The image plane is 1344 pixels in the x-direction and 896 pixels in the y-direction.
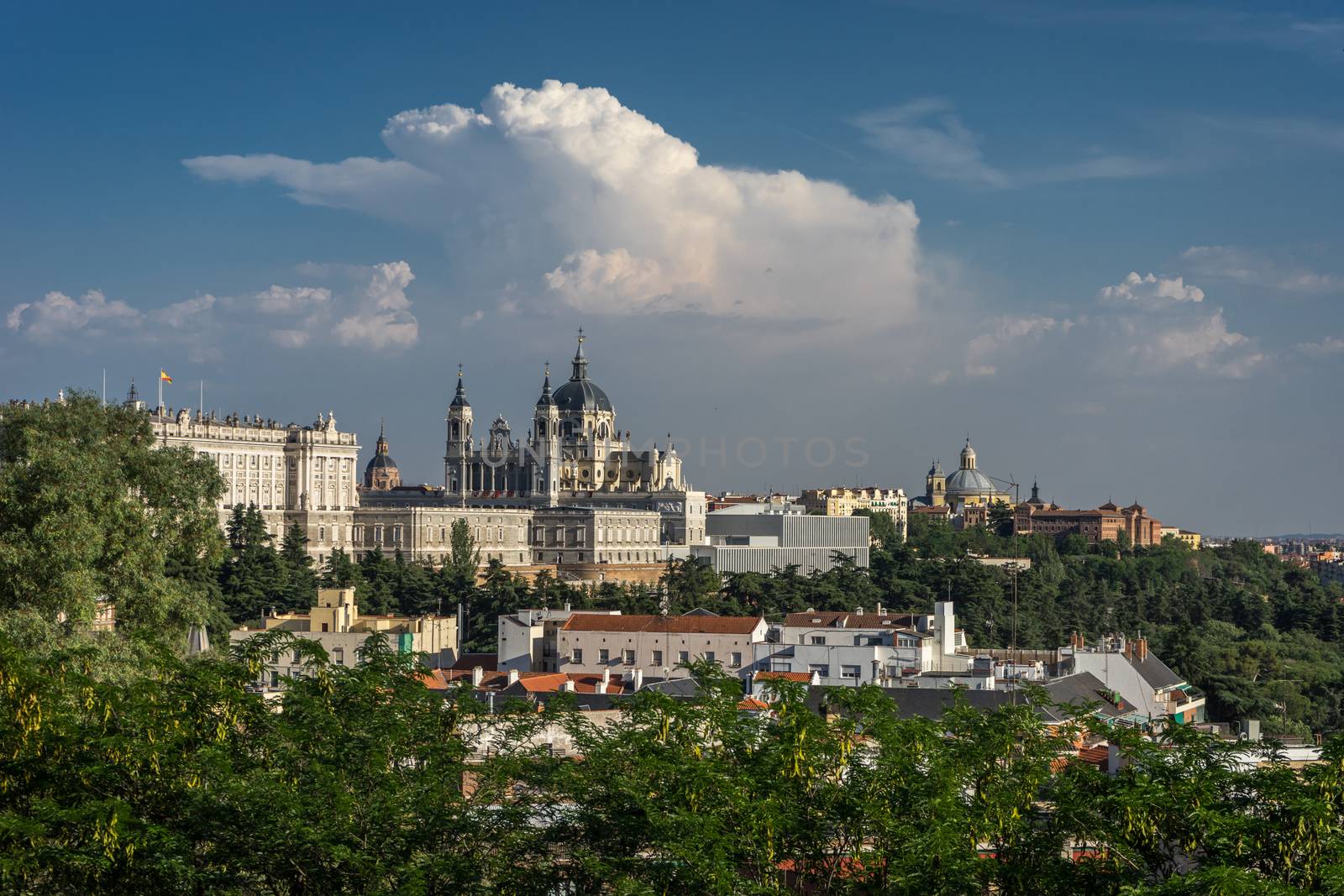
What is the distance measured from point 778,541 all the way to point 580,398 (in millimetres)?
26223

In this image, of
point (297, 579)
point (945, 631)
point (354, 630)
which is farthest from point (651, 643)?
point (297, 579)

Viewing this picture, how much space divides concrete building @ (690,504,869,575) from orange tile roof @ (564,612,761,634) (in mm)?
80650

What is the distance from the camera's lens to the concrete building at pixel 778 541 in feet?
496

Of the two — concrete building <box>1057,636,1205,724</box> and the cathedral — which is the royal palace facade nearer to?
the cathedral

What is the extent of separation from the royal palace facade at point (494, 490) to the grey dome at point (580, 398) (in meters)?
0.15

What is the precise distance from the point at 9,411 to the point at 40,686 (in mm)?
19217

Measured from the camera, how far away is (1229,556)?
7101 inches

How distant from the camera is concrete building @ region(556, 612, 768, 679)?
60531 millimetres

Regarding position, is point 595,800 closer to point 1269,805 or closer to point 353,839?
point 353,839

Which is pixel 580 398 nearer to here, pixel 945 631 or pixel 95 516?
pixel 945 631

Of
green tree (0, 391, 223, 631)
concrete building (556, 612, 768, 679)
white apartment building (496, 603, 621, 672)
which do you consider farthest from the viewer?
white apartment building (496, 603, 621, 672)

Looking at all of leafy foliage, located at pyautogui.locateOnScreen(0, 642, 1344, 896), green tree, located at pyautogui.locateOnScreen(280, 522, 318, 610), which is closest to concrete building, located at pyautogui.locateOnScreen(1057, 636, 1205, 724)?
leafy foliage, located at pyautogui.locateOnScreen(0, 642, 1344, 896)

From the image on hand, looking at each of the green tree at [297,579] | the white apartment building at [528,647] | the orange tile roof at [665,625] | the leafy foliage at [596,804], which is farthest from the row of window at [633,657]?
the leafy foliage at [596,804]

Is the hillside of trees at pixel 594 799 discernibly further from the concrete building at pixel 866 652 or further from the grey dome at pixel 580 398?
the grey dome at pixel 580 398
